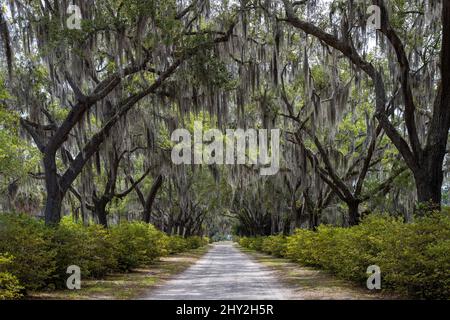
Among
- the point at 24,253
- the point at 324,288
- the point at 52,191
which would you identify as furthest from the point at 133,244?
the point at 24,253

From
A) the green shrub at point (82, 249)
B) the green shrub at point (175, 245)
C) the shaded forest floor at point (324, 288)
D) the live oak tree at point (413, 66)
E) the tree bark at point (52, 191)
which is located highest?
the live oak tree at point (413, 66)

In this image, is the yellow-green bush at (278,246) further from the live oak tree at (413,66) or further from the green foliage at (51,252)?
the live oak tree at (413,66)

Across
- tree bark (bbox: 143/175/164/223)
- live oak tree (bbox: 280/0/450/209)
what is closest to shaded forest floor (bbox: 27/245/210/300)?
live oak tree (bbox: 280/0/450/209)

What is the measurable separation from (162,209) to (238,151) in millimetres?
18158

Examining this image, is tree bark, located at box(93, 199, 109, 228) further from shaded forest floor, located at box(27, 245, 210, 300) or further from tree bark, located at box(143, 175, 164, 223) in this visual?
shaded forest floor, located at box(27, 245, 210, 300)

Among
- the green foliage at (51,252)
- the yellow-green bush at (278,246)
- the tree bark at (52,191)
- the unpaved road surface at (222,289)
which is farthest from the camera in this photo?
the yellow-green bush at (278,246)

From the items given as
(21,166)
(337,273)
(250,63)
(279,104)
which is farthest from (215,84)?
(21,166)

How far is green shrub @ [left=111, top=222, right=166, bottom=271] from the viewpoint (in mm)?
18297

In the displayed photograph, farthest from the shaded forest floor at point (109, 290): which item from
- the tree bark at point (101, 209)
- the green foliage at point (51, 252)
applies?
the tree bark at point (101, 209)

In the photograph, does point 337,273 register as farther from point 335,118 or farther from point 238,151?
point 238,151

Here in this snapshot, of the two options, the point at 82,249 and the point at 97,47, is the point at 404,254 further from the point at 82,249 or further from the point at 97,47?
the point at 97,47

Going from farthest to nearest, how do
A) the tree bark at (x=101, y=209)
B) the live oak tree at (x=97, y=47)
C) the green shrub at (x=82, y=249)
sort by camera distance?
the tree bark at (x=101, y=209) < the live oak tree at (x=97, y=47) < the green shrub at (x=82, y=249)

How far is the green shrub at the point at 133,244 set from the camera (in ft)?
60.0

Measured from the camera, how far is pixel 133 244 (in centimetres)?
1914
